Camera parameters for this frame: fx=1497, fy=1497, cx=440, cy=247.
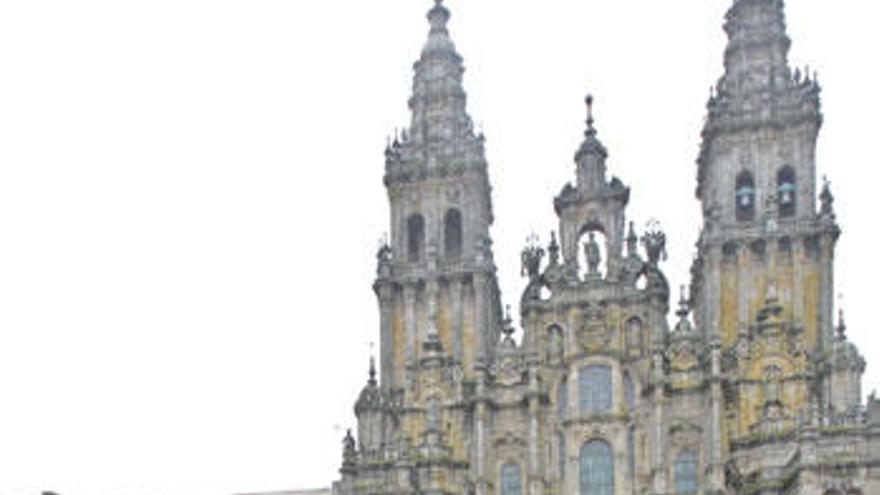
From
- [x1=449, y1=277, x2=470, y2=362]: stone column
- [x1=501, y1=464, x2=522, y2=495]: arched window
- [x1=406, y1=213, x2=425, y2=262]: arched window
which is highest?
[x1=406, y1=213, x2=425, y2=262]: arched window

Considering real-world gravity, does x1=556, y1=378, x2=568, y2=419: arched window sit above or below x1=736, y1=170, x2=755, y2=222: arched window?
below

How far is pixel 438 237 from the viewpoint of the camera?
69.9m

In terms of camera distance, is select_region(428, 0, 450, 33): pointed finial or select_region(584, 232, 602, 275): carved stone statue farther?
select_region(428, 0, 450, 33): pointed finial

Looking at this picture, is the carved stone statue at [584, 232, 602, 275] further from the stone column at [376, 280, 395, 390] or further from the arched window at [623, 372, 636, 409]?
the stone column at [376, 280, 395, 390]

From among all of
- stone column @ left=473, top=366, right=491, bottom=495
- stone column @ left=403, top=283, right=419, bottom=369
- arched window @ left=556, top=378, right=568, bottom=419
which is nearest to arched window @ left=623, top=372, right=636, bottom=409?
arched window @ left=556, top=378, right=568, bottom=419

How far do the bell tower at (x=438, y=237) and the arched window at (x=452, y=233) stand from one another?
5cm

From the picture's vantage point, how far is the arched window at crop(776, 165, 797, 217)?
66.2 meters

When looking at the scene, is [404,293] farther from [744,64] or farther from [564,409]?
[744,64]

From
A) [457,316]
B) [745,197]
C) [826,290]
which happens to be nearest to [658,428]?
[826,290]

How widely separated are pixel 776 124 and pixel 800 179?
9.17 ft

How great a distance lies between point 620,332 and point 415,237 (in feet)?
37.8

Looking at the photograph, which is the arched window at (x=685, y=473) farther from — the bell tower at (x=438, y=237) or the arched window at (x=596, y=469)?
the bell tower at (x=438, y=237)

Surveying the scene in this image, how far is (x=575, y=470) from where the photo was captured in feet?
208

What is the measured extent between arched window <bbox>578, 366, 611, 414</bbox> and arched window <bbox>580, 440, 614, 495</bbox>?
4.96 feet
